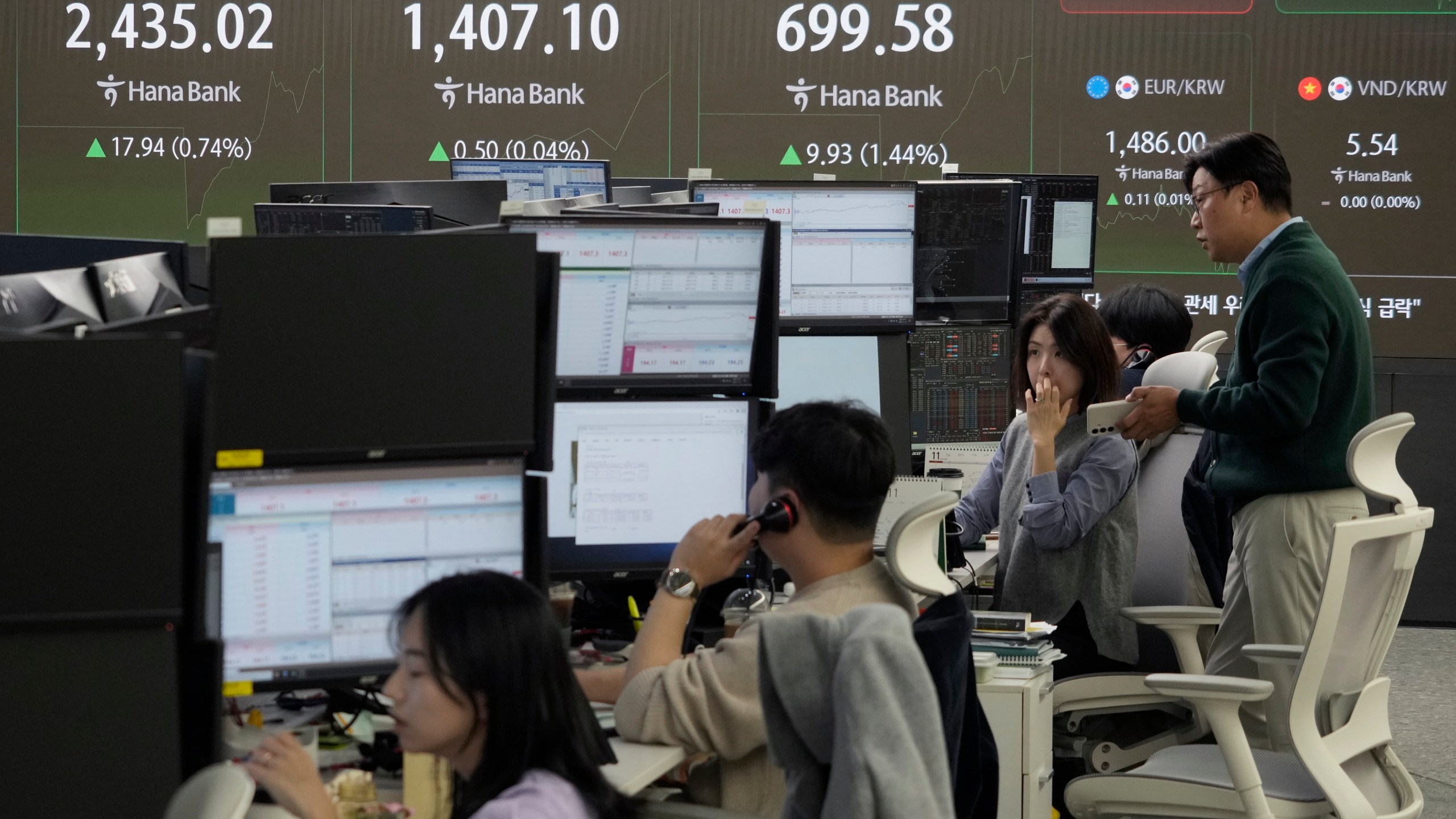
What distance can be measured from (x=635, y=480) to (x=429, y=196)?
2180mm

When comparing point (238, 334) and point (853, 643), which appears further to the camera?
point (238, 334)

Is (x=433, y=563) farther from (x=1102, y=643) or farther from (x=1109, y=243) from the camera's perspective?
(x=1109, y=243)

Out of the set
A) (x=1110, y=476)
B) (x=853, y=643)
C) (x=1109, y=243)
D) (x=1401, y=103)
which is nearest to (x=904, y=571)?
(x=853, y=643)

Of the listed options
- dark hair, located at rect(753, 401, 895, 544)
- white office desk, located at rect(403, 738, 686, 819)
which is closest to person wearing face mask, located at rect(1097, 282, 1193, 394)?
dark hair, located at rect(753, 401, 895, 544)

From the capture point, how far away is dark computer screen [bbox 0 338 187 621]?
4.25ft

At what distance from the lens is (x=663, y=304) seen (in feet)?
8.30

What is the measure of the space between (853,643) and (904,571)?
0.53m

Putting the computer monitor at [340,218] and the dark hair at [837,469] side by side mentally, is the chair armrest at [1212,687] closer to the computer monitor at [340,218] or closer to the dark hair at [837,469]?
the dark hair at [837,469]

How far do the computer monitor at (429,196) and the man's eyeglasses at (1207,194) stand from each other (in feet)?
5.99

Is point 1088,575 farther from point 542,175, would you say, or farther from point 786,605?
point 542,175

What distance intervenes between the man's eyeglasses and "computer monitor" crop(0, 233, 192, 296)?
225 cm

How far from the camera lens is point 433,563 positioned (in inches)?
78.4

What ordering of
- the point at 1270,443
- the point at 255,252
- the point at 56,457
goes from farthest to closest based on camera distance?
the point at 1270,443 < the point at 255,252 < the point at 56,457

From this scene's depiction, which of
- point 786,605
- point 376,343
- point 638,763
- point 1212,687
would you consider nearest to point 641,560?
point 786,605
